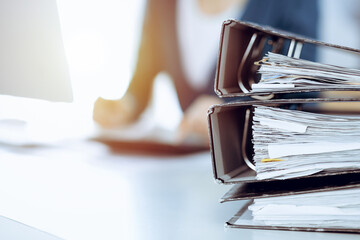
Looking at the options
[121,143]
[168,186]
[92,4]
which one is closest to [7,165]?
[168,186]

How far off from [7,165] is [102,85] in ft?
2.68

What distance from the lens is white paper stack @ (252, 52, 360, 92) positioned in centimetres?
57

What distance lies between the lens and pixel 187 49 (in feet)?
5.29

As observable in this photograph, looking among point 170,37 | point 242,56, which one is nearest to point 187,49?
point 170,37

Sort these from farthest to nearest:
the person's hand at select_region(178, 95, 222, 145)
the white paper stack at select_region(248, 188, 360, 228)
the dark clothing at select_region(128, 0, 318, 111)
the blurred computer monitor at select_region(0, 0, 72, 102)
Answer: the blurred computer monitor at select_region(0, 0, 72, 102) < the person's hand at select_region(178, 95, 222, 145) < the dark clothing at select_region(128, 0, 318, 111) < the white paper stack at select_region(248, 188, 360, 228)

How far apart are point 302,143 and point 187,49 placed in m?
1.08

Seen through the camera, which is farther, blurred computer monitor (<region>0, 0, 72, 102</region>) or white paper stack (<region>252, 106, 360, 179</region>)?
blurred computer monitor (<region>0, 0, 72, 102</region>)

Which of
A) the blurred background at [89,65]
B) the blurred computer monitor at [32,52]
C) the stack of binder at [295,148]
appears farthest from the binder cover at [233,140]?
the blurred computer monitor at [32,52]

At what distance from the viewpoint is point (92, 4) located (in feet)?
6.13

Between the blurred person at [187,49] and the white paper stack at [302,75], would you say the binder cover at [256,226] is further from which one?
the blurred person at [187,49]

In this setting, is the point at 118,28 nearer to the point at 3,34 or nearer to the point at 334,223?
the point at 3,34

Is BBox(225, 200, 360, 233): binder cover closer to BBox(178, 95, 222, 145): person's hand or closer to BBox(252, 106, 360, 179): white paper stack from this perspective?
BBox(252, 106, 360, 179): white paper stack

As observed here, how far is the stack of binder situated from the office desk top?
26 mm

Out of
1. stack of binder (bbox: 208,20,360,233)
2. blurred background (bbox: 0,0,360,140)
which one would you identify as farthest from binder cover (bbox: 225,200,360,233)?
blurred background (bbox: 0,0,360,140)
